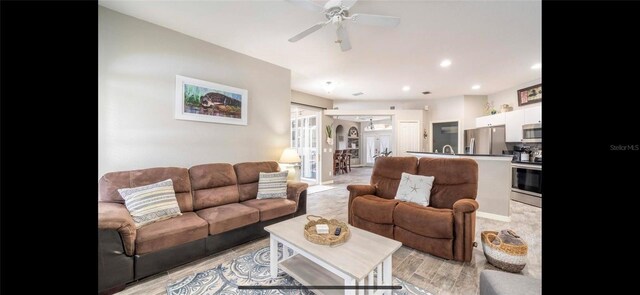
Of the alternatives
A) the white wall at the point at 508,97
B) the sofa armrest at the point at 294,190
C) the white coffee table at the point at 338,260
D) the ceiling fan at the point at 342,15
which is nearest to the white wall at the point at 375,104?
the white wall at the point at 508,97

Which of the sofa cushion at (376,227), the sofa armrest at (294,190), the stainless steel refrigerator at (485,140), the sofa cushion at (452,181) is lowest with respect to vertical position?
the sofa cushion at (376,227)

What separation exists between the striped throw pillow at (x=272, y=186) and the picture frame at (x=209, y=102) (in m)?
0.96

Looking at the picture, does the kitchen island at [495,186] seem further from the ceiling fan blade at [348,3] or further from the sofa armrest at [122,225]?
the sofa armrest at [122,225]

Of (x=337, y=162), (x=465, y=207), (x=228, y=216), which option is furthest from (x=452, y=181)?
(x=337, y=162)

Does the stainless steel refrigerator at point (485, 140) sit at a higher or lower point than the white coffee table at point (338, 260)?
higher

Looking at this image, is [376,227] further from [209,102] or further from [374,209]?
[209,102]

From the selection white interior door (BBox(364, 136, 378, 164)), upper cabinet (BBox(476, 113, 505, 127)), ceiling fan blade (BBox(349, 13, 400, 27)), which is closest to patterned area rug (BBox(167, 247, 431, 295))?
ceiling fan blade (BBox(349, 13, 400, 27))

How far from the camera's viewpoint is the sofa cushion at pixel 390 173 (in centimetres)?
294

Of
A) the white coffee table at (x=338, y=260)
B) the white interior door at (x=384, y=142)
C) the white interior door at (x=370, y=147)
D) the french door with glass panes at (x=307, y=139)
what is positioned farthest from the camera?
the white interior door at (x=370, y=147)

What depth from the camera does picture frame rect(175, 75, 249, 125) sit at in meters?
2.85

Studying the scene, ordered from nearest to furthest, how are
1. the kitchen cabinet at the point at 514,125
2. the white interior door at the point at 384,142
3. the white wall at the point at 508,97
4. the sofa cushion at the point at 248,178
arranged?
the sofa cushion at the point at 248,178
the kitchen cabinet at the point at 514,125
the white wall at the point at 508,97
the white interior door at the point at 384,142

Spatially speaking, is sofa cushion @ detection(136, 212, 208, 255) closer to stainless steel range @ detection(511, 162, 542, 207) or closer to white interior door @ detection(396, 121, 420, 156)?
stainless steel range @ detection(511, 162, 542, 207)
